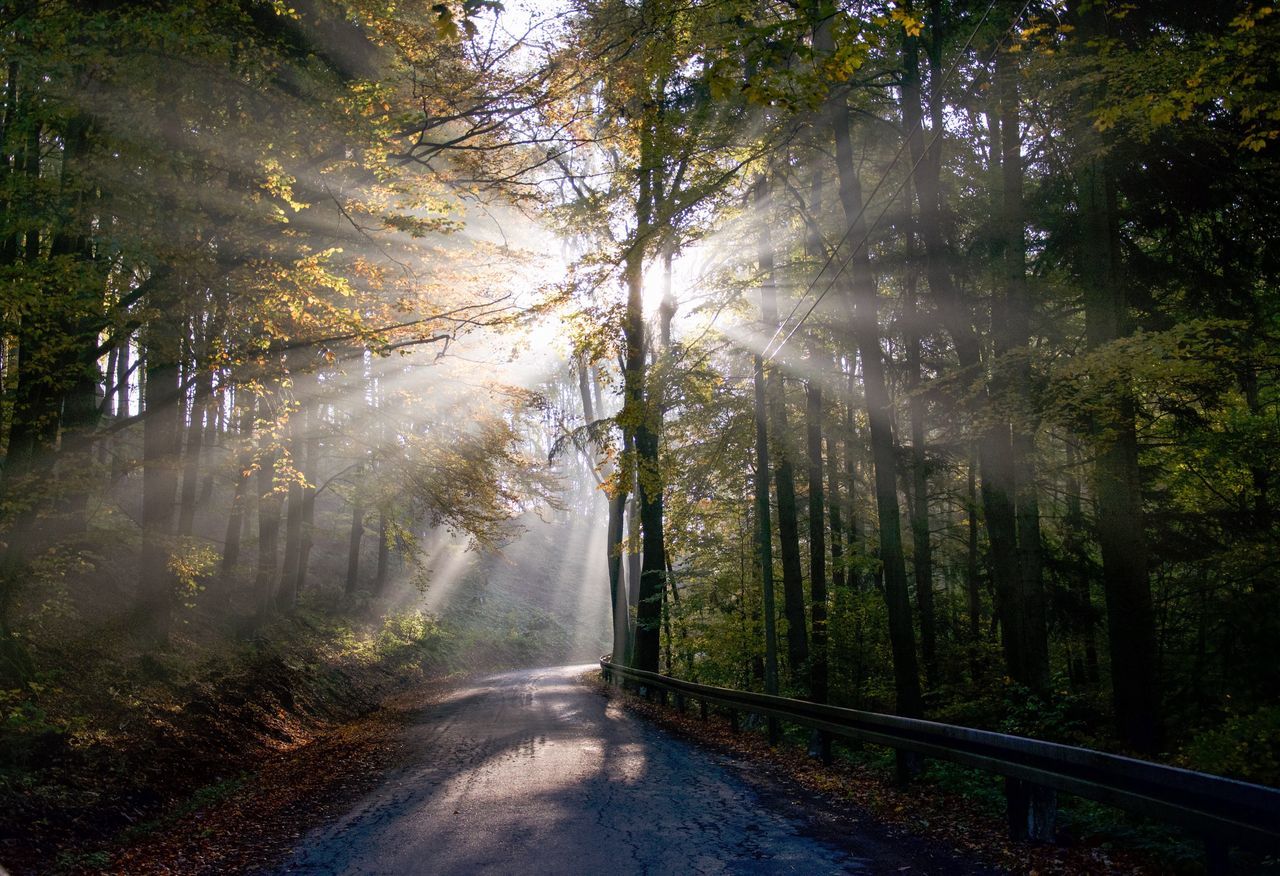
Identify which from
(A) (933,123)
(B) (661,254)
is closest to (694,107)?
(B) (661,254)

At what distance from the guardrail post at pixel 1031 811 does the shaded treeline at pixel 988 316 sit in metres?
3.04

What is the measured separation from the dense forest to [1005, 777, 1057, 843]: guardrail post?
303 centimetres

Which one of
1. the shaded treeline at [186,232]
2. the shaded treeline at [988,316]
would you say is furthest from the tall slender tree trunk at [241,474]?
the shaded treeline at [988,316]

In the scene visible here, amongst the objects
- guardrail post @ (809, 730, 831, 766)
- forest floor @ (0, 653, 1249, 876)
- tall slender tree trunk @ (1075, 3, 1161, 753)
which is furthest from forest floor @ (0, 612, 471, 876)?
tall slender tree trunk @ (1075, 3, 1161, 753)

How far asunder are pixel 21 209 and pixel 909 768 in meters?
13.2

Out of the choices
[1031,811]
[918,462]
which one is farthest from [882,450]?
[1031,811]

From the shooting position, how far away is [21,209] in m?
10.7

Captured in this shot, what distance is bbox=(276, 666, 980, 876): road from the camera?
5.65 m

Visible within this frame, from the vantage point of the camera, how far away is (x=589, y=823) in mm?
6750

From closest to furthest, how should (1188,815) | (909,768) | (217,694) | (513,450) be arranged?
(1188,815) < (909,768) < (217,694) < (513,450)

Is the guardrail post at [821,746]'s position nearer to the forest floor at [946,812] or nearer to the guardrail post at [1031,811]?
the forest floor at [946,812]

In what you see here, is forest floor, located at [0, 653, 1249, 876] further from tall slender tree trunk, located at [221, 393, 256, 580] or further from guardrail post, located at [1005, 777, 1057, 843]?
tall slender tree trunk, located at [221, 393, 256, 580]

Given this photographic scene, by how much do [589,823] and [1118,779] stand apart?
4.04m

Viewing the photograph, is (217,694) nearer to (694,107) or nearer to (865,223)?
(694,107)
